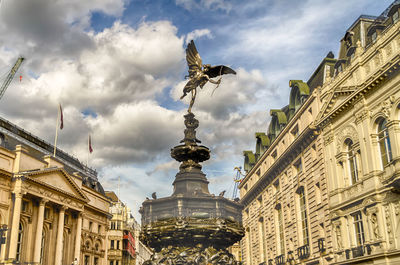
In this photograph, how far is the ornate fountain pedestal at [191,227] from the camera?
33.7 ft

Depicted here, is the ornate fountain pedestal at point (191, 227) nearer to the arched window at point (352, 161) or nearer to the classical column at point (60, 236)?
the arched window at point (352, 161)

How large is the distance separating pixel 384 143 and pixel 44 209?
42923mm

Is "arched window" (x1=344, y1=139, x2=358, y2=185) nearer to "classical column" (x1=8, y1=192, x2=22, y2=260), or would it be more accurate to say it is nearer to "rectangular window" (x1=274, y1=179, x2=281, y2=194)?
"rectangular window" (x1=274, y1=179, x2=281, y2=194)

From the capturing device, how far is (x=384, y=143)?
3328cm

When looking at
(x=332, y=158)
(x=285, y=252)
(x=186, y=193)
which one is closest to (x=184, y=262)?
(x=186, y=193)

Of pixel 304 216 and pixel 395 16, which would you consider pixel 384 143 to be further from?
pixel 304 216

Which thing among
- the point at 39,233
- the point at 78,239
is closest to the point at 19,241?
the point at 39,233

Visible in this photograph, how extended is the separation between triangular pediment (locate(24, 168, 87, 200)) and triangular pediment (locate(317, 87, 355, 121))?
112 ft

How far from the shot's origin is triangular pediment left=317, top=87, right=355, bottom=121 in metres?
37.2

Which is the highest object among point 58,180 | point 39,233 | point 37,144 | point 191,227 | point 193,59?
point 37,144

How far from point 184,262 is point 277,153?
47.9m

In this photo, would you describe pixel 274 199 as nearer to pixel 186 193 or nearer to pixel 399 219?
pixel 399 219

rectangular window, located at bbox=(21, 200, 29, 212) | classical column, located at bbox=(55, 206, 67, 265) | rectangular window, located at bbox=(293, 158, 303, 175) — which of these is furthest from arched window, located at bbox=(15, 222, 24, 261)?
rectangular window, located at bbox=(293, 158, 303, 175)

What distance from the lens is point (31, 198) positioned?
55688 mm
